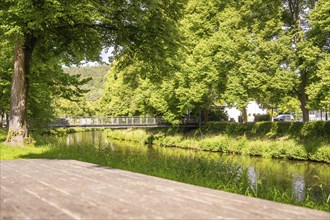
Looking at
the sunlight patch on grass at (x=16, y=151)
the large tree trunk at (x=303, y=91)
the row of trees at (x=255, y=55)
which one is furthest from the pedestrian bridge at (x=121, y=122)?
the sunlight patch on grass at (x=16, y=151)

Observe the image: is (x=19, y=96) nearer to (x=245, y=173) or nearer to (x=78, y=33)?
(x=78, y=33)

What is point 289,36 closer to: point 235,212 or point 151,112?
point 151,112

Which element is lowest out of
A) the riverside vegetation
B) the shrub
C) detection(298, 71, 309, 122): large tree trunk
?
the shrub

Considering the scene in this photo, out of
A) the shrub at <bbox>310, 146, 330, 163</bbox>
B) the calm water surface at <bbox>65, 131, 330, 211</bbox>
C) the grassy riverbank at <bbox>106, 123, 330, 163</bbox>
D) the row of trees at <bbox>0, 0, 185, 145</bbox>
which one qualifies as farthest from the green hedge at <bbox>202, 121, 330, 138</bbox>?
the row of trees at <bbox>0, 0, 185, 145</bbox>

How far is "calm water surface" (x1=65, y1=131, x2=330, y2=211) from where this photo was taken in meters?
10.2

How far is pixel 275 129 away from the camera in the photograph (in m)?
36.1

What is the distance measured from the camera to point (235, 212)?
4.84m

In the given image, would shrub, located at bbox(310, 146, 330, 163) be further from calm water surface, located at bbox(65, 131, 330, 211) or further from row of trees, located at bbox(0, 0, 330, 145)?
row of trees, located at bbox(0, 0, 330, 145)

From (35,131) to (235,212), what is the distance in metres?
26.9

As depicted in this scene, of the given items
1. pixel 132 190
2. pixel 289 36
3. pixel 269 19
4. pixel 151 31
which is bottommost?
pixel 132 190

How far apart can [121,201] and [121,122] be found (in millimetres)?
43729

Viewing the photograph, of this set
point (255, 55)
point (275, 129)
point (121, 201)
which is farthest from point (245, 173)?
point (275, 129)

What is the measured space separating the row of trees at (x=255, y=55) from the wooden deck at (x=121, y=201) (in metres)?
18.2

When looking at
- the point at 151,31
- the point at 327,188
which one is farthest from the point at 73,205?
the point at 327,188
